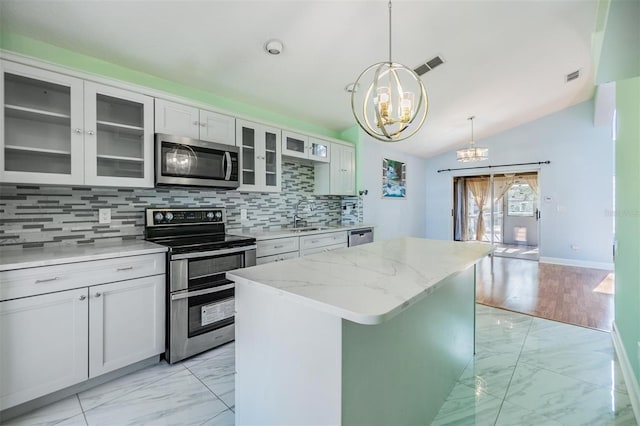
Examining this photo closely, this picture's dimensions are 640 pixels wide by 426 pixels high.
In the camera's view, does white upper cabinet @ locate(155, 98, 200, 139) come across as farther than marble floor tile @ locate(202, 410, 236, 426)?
Yes

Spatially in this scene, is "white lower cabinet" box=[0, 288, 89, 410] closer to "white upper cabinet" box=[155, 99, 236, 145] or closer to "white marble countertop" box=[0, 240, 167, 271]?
"white marble countertop" box=[0, 240, 167, 271]

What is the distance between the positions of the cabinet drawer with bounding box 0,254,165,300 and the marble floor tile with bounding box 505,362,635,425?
2622mm

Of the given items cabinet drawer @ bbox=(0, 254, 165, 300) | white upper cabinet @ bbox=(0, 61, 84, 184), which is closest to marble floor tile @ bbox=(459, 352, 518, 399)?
cabinet drawer @ bbox=(0, 254, 165, 300)

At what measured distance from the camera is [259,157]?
126 inches

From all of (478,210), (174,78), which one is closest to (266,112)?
(174,78)

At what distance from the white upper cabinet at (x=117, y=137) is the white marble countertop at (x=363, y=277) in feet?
5.07

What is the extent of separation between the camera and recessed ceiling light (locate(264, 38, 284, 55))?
247 cm

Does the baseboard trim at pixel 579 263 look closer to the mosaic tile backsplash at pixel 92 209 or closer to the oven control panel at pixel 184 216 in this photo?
the mosaic tile backsplash at pixel 92 209

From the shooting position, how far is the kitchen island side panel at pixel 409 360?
1.08m

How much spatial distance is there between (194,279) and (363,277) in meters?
1.54

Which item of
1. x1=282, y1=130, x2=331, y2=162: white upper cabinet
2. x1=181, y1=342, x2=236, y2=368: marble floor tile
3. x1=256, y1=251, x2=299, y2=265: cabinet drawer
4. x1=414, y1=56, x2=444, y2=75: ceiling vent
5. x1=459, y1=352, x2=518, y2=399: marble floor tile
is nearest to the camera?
x1=459, y1=352, x2=518, y2=399: marble floor tile

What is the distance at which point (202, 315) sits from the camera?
91.9 inches

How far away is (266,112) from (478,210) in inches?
268

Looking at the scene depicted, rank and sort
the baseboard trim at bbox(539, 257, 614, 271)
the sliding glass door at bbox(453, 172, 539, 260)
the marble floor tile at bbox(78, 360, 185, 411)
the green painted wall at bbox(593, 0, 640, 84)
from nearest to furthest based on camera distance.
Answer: the green painted wall at bbox(593, 0, 640, 84) < the marble floor tile at bbox(78, 360, 185, 411) < the baseboard trim at bbox(539, 257, 614, 271) < the sliding glass door at bbox(453, 172, 539, 260)
